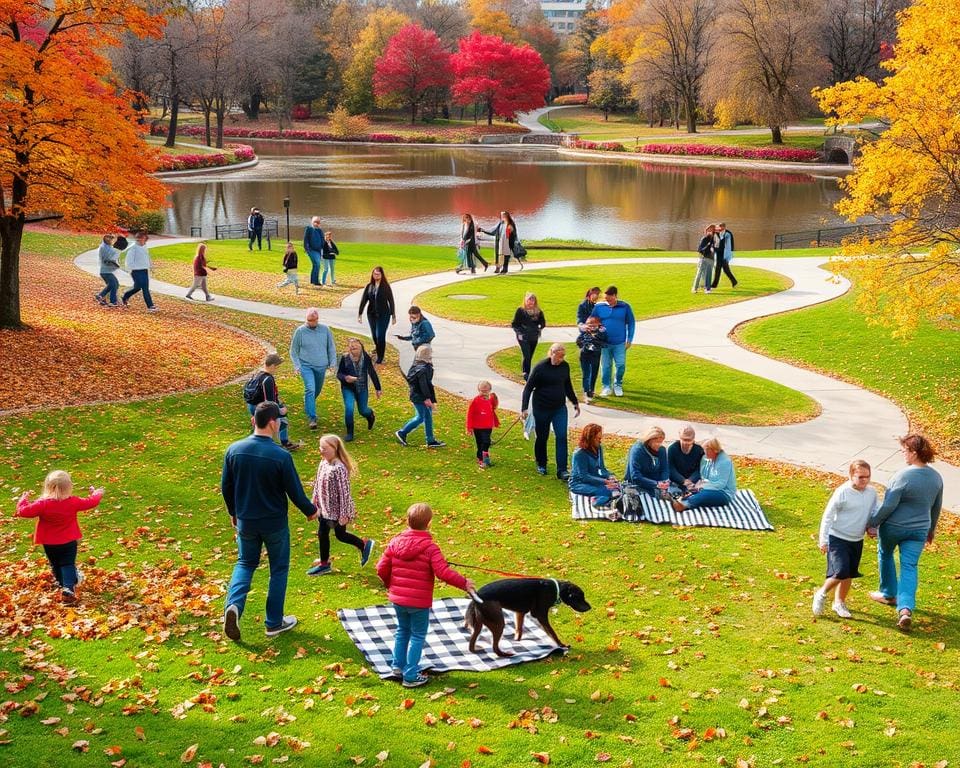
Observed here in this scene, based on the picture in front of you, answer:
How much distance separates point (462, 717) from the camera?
692 centimetres

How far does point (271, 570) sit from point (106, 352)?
12.1 meters

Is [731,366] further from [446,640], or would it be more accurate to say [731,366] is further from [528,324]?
[446,640]

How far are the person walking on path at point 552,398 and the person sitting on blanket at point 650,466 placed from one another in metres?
1.29

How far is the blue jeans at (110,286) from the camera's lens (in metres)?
23.1

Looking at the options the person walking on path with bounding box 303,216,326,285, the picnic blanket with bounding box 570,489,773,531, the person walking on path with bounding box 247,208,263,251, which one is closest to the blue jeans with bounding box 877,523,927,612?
the picnic blanket with bounding box 570,489,773,531

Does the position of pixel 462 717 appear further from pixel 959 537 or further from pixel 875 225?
pixel 875 225

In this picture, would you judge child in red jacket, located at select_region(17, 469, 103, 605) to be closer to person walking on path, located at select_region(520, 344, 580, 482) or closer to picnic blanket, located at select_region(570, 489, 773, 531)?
picnic blanket, located at select_region(570, 489, 773, 531)

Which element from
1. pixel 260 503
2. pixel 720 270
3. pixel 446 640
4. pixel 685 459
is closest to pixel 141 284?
pixel 685 459

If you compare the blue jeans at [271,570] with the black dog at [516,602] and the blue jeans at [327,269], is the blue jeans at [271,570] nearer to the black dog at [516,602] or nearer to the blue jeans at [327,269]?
the black dog at [516,602]

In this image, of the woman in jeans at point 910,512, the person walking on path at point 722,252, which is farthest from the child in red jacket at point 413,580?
the person walking on path at point 722,252

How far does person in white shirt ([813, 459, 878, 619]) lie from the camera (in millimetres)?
8773

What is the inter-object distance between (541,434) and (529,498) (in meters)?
1.21

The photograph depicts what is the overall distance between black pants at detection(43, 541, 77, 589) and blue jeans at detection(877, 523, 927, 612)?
7.74 meters

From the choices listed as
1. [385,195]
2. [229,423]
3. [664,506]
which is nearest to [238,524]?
[664,506]
